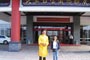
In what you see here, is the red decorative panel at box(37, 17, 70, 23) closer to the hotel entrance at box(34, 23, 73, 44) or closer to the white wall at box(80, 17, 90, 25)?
the hotel entrance at box(34, 23, 73, 44)

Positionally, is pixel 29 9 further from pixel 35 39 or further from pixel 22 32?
pixel 22 32

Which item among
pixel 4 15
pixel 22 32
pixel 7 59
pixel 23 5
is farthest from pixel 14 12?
pixel 22 32

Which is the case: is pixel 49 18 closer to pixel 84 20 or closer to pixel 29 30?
pixel 29 30

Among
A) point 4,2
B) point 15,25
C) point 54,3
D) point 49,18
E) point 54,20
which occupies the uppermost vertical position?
point 4,2

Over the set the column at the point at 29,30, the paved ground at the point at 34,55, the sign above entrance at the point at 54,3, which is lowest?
the paved ground at the point at 34,55

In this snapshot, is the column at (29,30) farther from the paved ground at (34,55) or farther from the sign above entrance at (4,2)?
the paved ground at (34,55)

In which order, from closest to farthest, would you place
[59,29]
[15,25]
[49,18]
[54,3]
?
[15,25]
[54,3]
[49,18]
[59,29]

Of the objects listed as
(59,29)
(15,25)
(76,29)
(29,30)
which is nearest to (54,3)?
(15,25)

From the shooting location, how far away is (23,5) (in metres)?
29.3

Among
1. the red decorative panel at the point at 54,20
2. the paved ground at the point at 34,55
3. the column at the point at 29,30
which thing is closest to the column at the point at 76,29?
the red decorative panel at the point at 54,20

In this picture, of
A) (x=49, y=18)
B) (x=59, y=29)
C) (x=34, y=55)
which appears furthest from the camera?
(x=59, y=29)

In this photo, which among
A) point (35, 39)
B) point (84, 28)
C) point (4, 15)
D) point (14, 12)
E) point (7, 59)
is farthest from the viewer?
point (84, 28)

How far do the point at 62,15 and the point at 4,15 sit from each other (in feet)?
26.1

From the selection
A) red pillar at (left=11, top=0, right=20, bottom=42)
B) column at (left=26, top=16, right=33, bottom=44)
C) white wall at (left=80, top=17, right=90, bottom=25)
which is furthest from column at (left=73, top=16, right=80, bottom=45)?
red pillar at (left=11, top=0, right=20, bottom=42)
